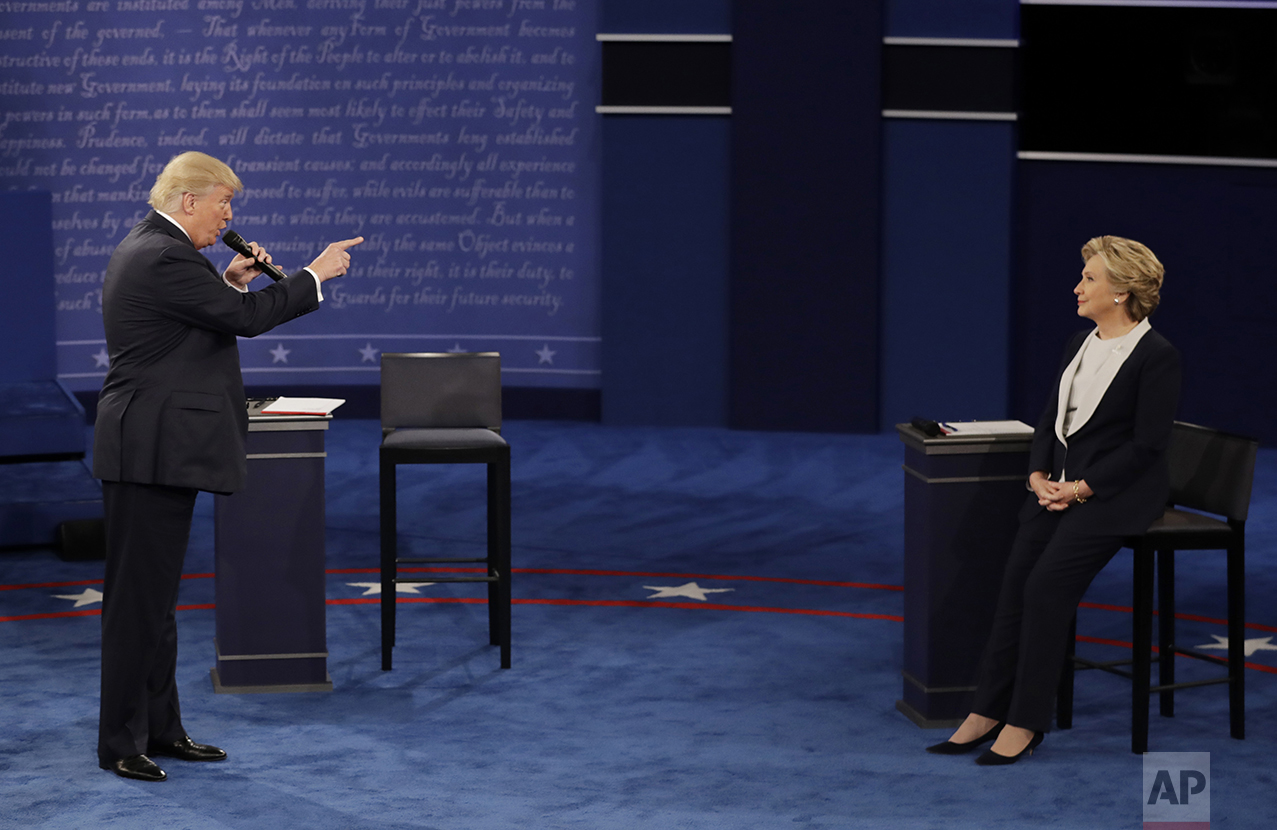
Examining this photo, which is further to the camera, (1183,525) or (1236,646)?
(1236,646)

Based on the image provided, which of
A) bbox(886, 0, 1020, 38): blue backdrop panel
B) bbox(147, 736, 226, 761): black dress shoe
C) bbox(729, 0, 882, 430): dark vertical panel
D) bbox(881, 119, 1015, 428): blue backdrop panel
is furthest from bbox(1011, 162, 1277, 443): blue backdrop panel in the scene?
bbox(147, 736, 226, 761): black dress shoe

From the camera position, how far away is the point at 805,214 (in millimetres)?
9992

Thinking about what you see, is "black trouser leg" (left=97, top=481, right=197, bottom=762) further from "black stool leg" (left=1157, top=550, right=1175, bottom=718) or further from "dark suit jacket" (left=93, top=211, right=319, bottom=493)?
"black stool leg" (left=1157, top=550, right=1175, bottom=718)

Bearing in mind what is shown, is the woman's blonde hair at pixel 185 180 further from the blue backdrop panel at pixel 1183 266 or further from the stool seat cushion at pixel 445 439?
the blue backdrop panel at pixel 1183 266

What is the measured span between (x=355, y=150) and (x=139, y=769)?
6.74 metres

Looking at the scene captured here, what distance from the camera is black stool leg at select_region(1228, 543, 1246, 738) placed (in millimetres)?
4637

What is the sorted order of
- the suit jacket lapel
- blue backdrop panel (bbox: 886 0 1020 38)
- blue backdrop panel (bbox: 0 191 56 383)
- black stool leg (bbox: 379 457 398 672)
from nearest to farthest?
the suit jacket lapel, black stool leg (bbox: 379 457 398 672), blue backdrop panel (bbox: 0 191 56 383), blue backdrop panel (bbox: 886 0 1020 38)

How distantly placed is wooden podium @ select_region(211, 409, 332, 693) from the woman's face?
2294mm

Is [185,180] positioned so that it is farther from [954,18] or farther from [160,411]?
[954,18]

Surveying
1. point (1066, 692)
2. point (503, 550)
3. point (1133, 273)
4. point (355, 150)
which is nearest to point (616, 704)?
point (503, 550)

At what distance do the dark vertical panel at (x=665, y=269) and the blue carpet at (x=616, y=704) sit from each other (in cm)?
243

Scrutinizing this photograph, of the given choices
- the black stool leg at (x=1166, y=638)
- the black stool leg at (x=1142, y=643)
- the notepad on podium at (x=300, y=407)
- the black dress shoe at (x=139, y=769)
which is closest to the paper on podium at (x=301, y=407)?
the notepad on podium at (x=300, y=407)

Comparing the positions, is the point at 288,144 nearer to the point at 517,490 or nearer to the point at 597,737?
the point at 517,490

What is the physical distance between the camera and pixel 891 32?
9.86m
